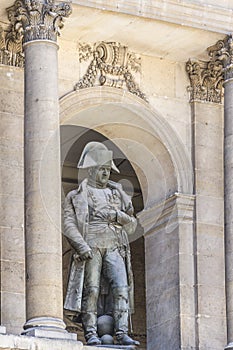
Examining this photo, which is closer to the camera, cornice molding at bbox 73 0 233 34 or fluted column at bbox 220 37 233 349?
cornice molding at bbox 73 0 233 34

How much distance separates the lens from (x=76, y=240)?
26.2 meters

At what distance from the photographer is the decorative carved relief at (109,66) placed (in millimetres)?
26984

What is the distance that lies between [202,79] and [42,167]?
3.88 meters

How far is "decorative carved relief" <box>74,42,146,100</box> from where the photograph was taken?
2698cm

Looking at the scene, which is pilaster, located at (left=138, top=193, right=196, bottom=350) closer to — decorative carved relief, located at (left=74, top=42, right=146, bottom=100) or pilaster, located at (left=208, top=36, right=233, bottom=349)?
pilaster, located at (left=208, top=36, right=233, bottom=349)

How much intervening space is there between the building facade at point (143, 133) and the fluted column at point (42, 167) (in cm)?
2

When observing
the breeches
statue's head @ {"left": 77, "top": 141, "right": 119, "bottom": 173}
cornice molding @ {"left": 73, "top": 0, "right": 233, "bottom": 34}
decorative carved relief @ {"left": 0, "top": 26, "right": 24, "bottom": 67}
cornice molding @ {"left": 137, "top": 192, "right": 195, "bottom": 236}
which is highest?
cornice molding @ {"left": 73, "top": 0, "right": 233, "bottom": 34}

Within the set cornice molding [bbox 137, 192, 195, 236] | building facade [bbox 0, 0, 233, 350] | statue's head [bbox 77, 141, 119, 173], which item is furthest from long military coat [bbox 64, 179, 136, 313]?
cornice molding [bbox 137, 192, 195, 236]

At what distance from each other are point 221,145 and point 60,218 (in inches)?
148

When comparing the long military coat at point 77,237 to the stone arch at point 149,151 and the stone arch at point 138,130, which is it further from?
the stone arch at point 138,130

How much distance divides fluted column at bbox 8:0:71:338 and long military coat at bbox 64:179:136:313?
138cm

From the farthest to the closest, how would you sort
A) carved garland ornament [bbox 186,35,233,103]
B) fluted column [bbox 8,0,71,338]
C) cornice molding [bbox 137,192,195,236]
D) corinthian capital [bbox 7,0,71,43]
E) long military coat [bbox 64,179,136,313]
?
carved garland ornament [bbox 186,35,233,103] < cornice molding [bbox 137,192,195,236] < long military coat [bbox 64,179,136,313] < corinthian capital [bbox 7,0,71,43] < fluted column [bbox 8,0,71,338]

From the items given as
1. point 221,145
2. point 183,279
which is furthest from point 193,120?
point 183,279

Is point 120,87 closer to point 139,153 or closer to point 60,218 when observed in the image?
point 139,153
